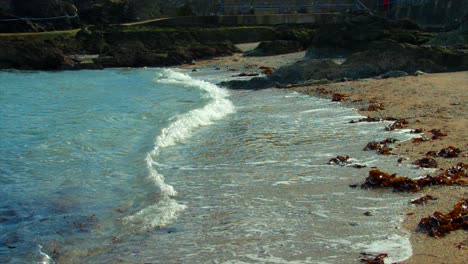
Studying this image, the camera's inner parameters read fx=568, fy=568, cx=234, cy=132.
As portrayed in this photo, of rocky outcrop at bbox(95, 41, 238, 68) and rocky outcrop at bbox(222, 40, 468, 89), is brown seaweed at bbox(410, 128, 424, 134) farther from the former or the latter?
rocky outcrop at bbox(95, 41, 238, 68)

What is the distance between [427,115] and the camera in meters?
10.8

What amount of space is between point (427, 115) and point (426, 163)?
3.58m

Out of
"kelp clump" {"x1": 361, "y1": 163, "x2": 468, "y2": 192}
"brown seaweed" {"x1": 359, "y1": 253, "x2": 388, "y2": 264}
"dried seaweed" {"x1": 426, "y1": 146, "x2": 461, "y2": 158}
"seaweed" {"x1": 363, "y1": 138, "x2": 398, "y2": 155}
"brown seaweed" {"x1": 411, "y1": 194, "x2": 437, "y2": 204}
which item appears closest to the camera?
"brown seaweed" {"x1": 359, "y1": 253, "x2": 388, "y2": 264}

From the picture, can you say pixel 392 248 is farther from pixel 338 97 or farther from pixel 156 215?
pixel 338 97

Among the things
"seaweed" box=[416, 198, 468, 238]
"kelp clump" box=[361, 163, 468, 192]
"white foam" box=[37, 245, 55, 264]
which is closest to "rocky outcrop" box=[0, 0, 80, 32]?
"kelp clump" box=[361, 163, 468, 192]

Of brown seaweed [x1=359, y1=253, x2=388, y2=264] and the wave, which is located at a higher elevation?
brown seaweed [x1=359, y1=253, x2=388, y2=264]

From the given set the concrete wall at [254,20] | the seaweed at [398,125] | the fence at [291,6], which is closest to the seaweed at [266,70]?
the seaweed at [398,125]

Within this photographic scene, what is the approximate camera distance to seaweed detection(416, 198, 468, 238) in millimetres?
5047

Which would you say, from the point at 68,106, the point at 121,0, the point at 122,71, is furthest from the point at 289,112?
the point at 121,0

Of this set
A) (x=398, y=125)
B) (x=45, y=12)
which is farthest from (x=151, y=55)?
(x=398, y=125)

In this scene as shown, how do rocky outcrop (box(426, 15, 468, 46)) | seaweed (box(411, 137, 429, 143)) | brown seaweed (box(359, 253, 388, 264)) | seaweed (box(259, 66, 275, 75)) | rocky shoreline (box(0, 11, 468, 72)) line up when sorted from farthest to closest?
seaweed (box(259, 66, 275, 75))
rocky outcrop (box(426, 15, 468, 46))
rocky shoreline (box(0, 11, 468, 72))
seaweed (box(411, 137, 429, 143))
brown seaweed (box(359, 253, 388, 264))

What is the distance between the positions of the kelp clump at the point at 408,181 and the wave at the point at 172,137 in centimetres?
225

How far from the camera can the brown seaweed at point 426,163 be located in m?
7.34

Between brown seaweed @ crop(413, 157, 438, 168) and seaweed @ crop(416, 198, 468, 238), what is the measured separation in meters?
1.99
